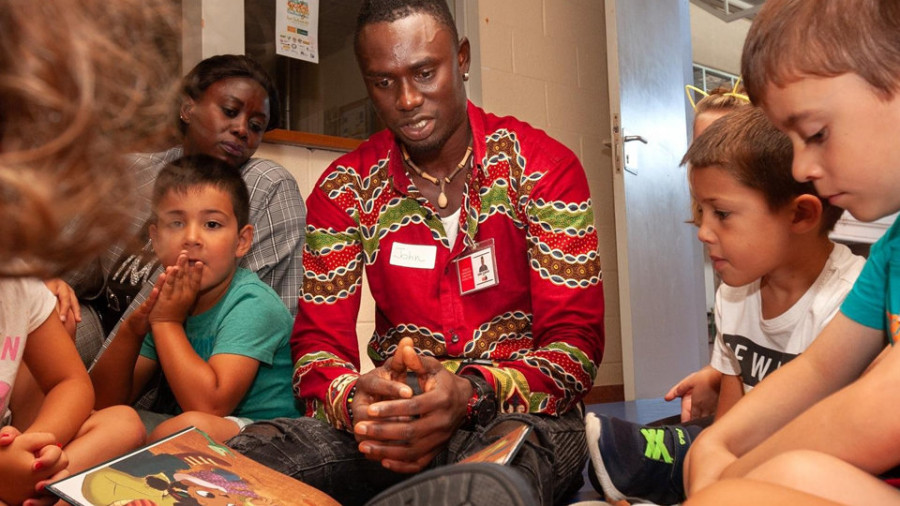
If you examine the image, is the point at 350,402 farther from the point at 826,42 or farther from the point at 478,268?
the point at 826,42

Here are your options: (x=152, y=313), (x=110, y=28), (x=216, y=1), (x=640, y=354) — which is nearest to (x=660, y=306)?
(x=640, y=354)

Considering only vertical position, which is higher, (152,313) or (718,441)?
(152,313)

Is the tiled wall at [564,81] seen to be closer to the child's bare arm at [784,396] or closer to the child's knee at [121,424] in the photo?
the child's knee at [121,424]

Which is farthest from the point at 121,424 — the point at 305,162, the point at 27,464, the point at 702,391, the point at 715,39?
the point at 715,39

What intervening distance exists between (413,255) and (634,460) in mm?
544

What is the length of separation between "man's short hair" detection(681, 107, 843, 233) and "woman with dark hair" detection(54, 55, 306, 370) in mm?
1045

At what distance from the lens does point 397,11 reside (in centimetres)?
154

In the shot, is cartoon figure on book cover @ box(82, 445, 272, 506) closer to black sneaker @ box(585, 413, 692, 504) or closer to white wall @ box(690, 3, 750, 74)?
black sneaker @ box(585, 413, 692, 504)

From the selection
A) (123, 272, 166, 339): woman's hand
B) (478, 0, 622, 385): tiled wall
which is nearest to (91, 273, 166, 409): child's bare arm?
(123, 272, 166, 339): woman's hand

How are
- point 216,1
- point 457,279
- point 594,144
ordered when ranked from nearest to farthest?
point 457,279 → point 216,1 → point 594,144

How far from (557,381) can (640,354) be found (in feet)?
6.96

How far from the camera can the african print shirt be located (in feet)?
4.71

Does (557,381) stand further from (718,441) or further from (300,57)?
(300,57)

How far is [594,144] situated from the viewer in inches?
158
